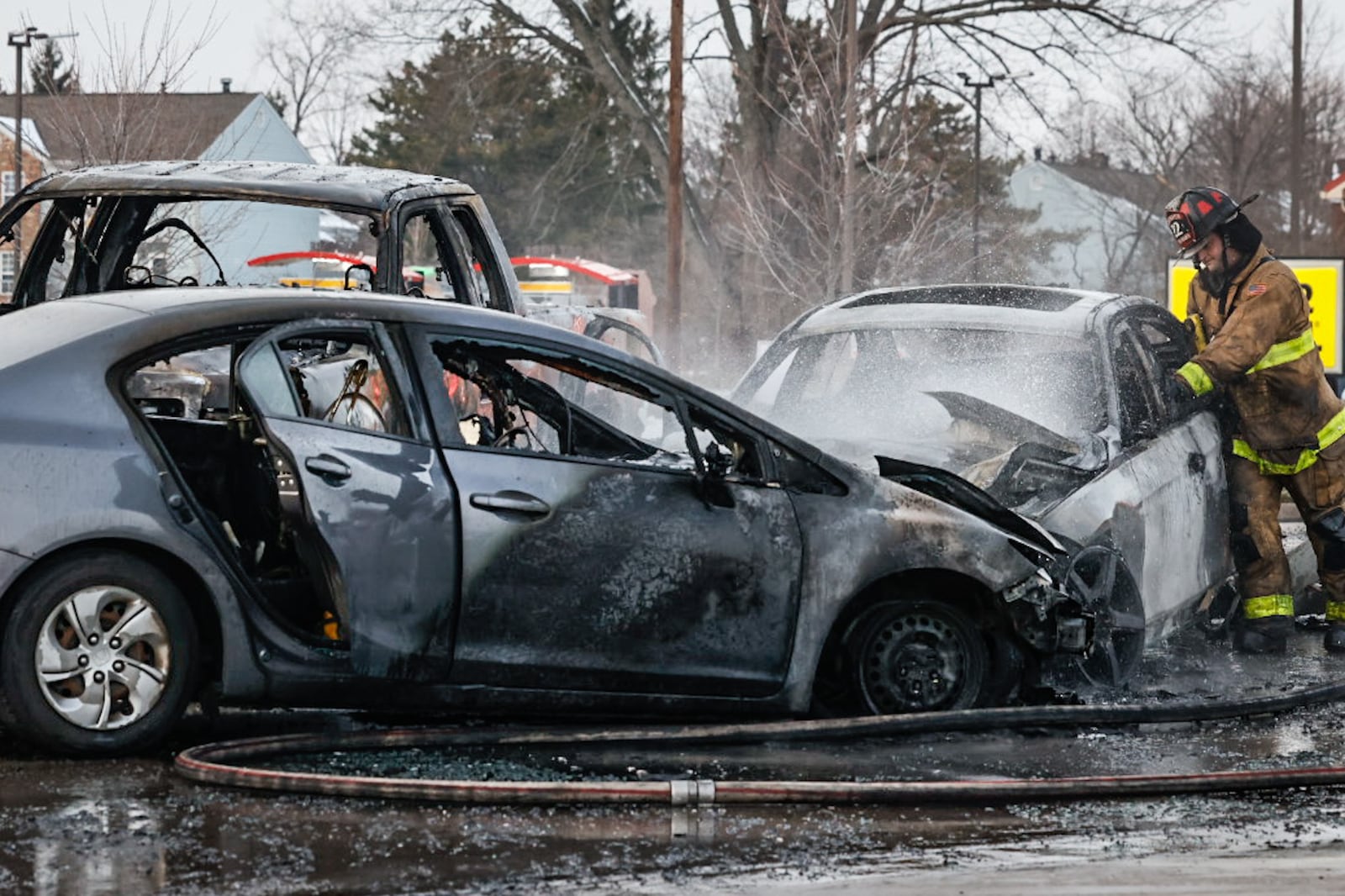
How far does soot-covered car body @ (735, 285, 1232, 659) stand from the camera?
8406 mm

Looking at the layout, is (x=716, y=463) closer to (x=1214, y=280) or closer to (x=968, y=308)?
(x=968, y=308)

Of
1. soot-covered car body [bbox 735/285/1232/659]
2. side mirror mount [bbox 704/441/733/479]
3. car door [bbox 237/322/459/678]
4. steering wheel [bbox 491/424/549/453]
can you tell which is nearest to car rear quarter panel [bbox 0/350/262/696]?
car door [bbox 237/322/459/678]

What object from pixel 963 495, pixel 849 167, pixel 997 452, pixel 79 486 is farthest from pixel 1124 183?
pixel 79 486

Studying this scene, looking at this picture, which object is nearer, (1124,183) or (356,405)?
(356,405)

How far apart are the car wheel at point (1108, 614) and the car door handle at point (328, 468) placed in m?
2.78

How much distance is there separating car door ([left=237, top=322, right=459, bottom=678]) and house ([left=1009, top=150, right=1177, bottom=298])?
6183 centimetres

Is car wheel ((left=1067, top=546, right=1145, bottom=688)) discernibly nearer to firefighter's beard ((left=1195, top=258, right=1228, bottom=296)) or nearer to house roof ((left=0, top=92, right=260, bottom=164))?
firefighter's beard ((left=1195, top=258, right=1228, bottom=296))

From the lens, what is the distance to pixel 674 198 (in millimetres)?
29281

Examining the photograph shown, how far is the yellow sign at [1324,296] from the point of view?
Result: 690 inches

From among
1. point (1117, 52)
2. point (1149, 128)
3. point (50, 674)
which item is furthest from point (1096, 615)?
point (1149, 128)

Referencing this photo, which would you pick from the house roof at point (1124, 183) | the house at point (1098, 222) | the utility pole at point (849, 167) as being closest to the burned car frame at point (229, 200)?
the utility pole at point (849, 167)

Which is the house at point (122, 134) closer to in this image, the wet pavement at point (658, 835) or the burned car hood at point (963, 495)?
the burned car hood at point (963, 495)

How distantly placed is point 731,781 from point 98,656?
1.84 metres

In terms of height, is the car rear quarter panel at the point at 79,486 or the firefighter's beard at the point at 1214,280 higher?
the firefighter's beard at the point at 1214,280
